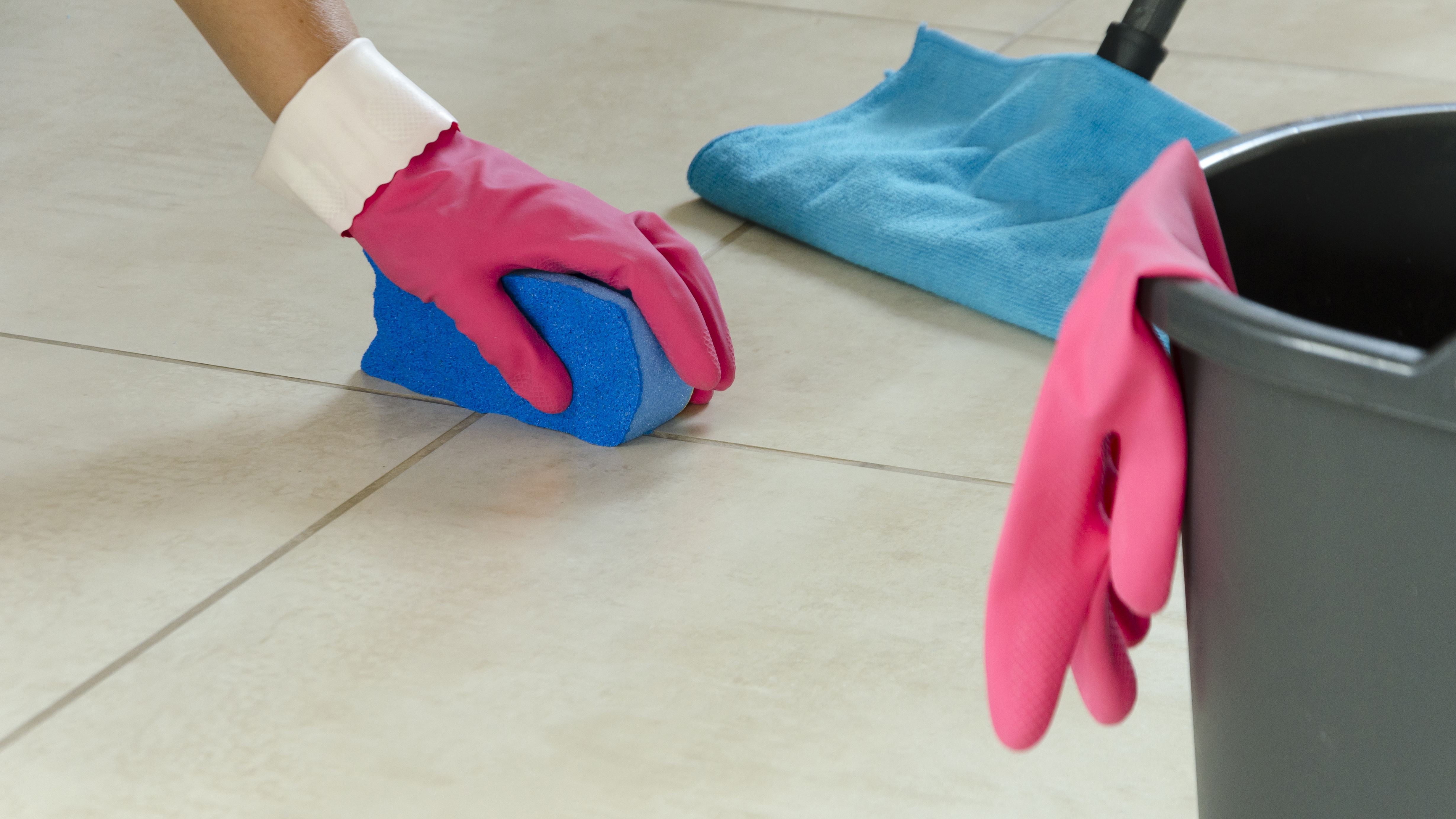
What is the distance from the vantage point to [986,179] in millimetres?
1546

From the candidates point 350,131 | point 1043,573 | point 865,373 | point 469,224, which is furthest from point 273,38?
point 1043,573

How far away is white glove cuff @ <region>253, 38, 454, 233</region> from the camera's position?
1146 millimetres

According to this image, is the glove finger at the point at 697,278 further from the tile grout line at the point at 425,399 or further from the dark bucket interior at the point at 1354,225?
the dark bucket interior at the point at 1354,225

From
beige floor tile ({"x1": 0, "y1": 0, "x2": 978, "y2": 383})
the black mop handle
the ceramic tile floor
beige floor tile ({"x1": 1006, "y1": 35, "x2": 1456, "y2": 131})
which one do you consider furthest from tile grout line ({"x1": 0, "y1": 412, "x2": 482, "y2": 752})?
beige floor tile ({"x1": 1006, "y1": 35, "x2": 1456, "y2": 131})

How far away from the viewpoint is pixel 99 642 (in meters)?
0.88

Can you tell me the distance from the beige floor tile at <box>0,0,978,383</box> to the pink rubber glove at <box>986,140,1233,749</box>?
33.6 inches

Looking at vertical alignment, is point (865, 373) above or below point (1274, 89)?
below

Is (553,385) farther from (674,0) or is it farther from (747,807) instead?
(674,0)

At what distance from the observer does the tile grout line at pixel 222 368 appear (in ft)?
4.00

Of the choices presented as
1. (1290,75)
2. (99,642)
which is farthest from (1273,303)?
(1290,75)

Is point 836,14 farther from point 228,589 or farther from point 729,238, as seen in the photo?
point 228,589

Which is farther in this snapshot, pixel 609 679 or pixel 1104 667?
pixel 609 679

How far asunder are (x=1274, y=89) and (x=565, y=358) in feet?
4.59

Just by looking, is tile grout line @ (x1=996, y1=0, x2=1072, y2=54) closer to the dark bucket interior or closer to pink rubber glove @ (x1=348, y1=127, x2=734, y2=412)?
pink rubber glove @ (x1=348, y1=127, x2=734, y2=412)
